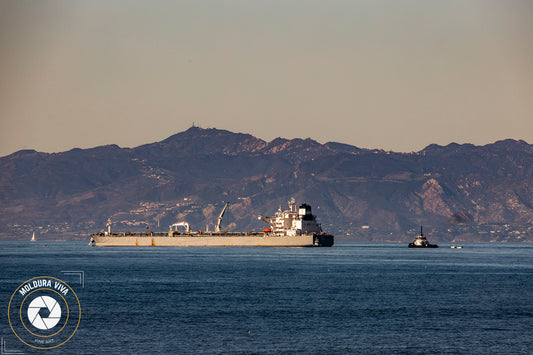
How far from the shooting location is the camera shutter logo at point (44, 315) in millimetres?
61656

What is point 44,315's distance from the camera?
2805 inches

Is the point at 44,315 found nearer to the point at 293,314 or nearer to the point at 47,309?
→ the point at 47,309

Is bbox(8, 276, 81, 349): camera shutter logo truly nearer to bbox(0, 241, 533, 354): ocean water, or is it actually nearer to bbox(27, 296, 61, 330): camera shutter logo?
bbox(27, 296, 61, 330): camera shutter logo

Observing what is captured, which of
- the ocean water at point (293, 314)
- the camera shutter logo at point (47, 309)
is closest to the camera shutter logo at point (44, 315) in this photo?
the camera shutter logo at point (47, 309)

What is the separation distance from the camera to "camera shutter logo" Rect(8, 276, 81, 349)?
61.7m

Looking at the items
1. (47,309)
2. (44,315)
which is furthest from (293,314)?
(47,309)

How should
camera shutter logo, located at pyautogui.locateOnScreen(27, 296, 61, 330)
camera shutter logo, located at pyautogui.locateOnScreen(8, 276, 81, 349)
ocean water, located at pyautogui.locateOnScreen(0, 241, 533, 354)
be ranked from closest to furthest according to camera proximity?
1. ocean water, located at pyautogui.locateOnScreen(0, 241, 533, 354)
2. camera shutter logo, located at pyautogui.locateOnScreen(8, 276, 81, 349)
3. camera shutter logo, located at pyautogui.locateOnScreen(27, 296, 61, 330)

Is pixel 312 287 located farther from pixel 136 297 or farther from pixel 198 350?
pixel 198 350

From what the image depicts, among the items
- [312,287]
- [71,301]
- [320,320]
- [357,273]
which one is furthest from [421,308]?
[357,273]

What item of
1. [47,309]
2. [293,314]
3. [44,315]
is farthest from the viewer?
[47,309]

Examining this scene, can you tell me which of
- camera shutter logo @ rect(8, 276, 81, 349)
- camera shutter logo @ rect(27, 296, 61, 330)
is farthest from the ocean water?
camera shutter logo @ rect(27, 296, 61, 330)

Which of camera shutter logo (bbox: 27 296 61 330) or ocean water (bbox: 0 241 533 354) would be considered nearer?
ocean water (bbox: 0 241 533 354)

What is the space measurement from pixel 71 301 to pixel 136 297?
302 inches

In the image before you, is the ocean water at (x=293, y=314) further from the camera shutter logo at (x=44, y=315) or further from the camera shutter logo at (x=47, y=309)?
the camera shutter logo at (x=47, y=309)
